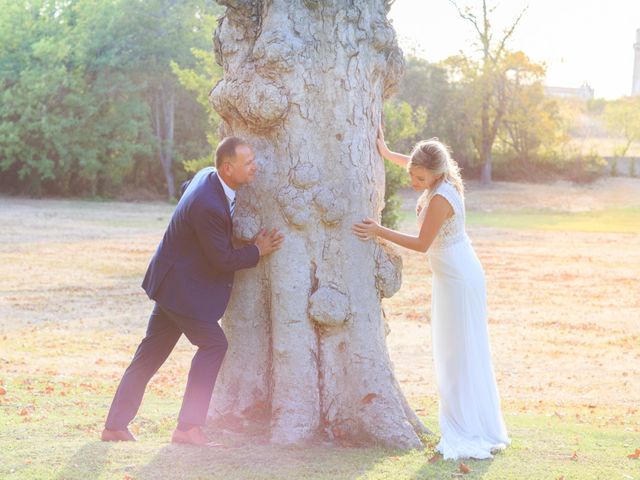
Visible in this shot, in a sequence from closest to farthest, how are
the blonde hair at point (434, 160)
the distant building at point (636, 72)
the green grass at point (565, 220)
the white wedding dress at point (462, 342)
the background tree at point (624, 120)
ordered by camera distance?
the blonde hair at point (434, 160) < the white wedding dress at point (462, 342) < the green grass at point (565, 220) < the background tree at point (624, 120) < the distant building at point (636, 72)

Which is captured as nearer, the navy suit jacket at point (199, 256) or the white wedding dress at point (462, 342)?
the navy suit jacket at point (199, 256)

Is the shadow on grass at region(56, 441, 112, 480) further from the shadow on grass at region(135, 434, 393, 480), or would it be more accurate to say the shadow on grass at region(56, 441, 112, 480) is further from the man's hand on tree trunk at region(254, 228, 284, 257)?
the man's hand on tree trunk at region(254, 228, 284, 257)

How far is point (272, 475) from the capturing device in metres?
5.07

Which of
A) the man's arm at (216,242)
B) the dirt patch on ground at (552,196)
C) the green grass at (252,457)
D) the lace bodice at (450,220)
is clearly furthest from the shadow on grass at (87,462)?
the dirt patch on ground at (552,196)

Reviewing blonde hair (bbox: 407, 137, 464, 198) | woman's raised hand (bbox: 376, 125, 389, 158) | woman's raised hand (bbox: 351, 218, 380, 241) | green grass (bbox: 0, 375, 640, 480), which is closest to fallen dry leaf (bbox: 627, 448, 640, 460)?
green grass (bbox: 0, 375, 640, 480)

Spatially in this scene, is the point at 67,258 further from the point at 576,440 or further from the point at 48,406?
the point at 576,440

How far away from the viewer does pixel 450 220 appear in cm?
590

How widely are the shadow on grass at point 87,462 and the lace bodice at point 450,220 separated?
7.75ft

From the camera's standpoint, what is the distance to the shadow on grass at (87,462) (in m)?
5.06

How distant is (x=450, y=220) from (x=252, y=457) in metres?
1.89

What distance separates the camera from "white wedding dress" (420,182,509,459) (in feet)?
19.4

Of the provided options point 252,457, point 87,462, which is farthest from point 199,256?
point 87,462

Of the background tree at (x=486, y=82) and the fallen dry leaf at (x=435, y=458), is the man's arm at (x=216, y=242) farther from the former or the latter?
the background tree at (x=486, y=82)

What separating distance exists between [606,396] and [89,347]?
20.4ft
